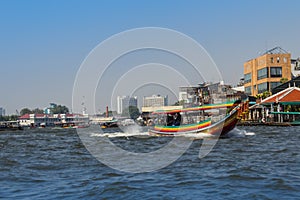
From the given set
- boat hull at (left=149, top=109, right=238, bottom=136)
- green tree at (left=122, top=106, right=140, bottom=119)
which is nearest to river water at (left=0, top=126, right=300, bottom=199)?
boat hull at (left=149, top=109, right=238, bottom=136)

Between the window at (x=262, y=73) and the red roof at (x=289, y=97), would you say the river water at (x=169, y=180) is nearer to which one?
the red roof at (x=289, y=97)

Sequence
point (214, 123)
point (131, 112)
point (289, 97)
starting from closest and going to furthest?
point (214, 123) < point (289, 97) < point (131, 112)

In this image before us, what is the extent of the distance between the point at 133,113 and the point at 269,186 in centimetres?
8176

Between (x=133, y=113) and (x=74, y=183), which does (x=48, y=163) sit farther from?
(x=133, y=113)

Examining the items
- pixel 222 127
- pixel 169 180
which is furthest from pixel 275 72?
pixel 169 180

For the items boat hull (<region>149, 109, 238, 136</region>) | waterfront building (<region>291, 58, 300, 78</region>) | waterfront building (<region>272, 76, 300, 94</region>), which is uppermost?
waterfront building (<region>291, 58, 300, 78</region>)

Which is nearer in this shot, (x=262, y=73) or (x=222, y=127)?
(x=222, y=127)

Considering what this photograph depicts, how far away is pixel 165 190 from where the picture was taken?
11.2 metres

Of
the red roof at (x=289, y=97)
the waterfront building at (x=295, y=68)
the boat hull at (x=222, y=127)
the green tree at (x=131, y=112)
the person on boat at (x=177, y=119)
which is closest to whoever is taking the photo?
the boat hull at (x=222, y=127)

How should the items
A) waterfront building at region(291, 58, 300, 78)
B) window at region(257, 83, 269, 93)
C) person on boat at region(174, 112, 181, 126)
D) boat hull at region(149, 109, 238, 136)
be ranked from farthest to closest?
waterfront building at region(291, 58, 300, 78) < window at region(257, 83, 269, 93) < person on boat at region(174, 112, 181, 126) < boat hull at region(149, 109, 238, 136)

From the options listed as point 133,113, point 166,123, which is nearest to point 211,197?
point 166,123

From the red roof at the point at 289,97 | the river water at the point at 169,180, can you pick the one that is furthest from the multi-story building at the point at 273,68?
the river water at the point at 169,180

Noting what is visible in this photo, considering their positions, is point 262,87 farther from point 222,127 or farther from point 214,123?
point 214,123

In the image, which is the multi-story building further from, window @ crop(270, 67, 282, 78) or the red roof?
the red roof
